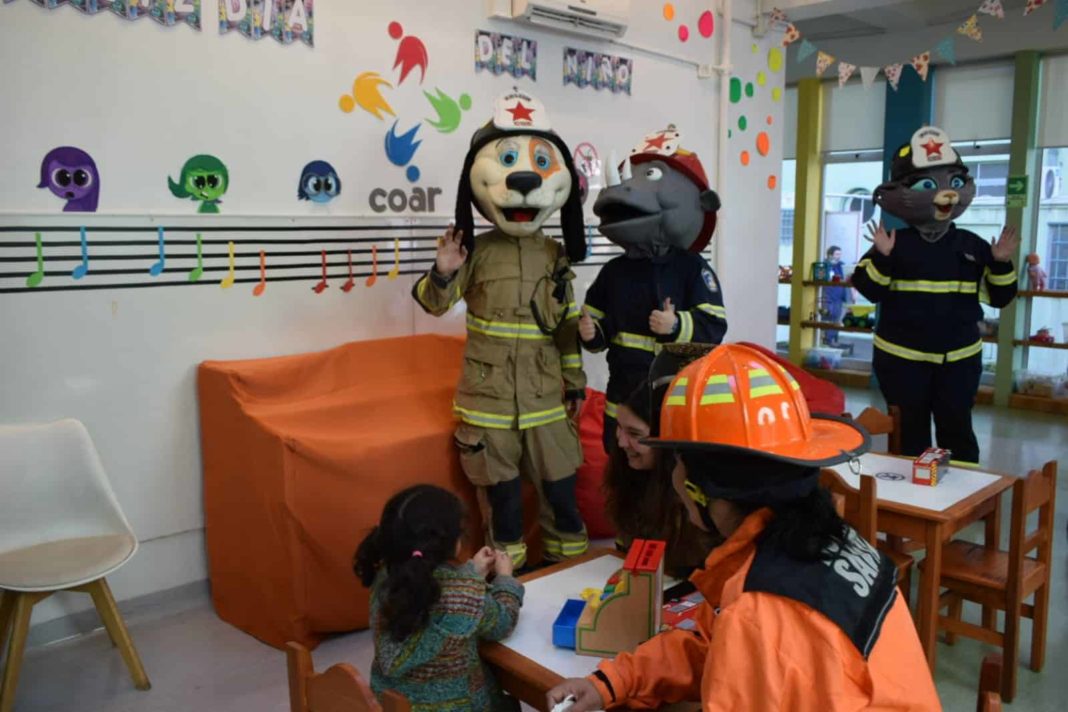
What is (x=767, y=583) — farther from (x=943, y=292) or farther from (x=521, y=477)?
(x=943, y=292)

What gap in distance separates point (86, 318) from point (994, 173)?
6863 millimetres

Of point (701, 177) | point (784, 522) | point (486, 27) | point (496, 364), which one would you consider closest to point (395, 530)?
point (784, 522)

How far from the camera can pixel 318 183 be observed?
3.46 m

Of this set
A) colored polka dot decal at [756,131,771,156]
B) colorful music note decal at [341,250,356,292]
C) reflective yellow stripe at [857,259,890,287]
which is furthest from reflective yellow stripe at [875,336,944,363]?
colorful music note decal at [341,250,356,292]

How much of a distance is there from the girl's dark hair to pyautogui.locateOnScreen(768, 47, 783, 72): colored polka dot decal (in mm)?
4728

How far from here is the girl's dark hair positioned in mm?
1657

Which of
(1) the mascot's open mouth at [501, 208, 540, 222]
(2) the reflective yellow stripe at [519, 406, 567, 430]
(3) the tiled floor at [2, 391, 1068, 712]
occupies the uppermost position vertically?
(1) the mascot's open mouth at [501, 208, 540, 222]

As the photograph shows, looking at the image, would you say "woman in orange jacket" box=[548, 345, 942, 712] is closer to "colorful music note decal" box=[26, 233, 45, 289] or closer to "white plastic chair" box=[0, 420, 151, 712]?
"white plastic chair" box=[0, 420, 151, 712]

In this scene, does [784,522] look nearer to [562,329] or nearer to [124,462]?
[562,329]

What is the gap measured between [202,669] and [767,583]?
7.34 ft

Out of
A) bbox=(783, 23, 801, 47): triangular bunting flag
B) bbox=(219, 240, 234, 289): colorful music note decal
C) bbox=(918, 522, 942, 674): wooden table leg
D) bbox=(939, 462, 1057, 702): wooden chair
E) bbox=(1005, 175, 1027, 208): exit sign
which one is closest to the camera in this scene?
bbox=(918, 522, 942, 674): wooden table leg

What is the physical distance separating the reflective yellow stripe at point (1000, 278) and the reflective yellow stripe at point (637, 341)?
170 centimetres

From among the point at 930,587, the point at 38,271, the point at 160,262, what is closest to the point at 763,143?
the point at 930,587

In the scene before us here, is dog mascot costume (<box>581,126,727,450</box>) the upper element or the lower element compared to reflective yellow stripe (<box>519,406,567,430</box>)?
upper
